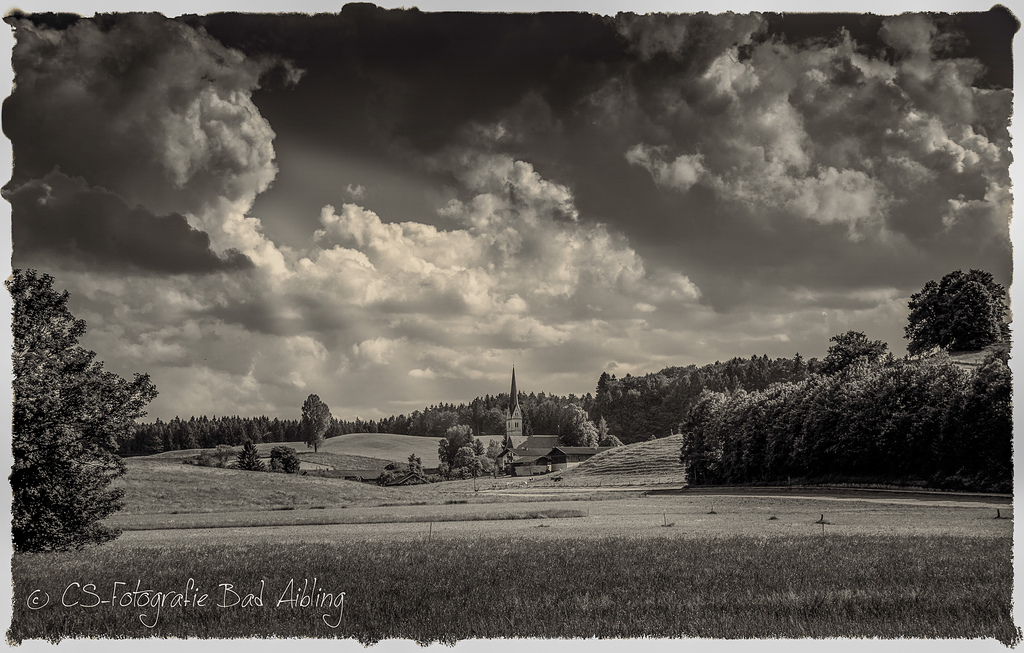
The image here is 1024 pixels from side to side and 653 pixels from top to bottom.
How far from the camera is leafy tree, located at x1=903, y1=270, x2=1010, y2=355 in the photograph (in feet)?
26.2

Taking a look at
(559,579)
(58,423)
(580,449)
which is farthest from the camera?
(580,449)

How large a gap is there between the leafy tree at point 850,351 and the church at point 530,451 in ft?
19.5

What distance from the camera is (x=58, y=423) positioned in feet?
24.4

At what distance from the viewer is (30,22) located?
7.21 m

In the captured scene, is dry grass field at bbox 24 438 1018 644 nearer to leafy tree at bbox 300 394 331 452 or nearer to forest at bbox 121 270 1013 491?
forest at bbox 121 270 1013 491

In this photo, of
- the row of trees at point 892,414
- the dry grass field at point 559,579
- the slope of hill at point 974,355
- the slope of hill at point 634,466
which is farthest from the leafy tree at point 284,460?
the slope of hill at point 974,355

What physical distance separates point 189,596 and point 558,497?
16938 mm

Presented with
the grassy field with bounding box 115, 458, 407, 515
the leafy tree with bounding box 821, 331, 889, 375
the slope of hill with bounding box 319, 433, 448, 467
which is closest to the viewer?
the grassy field with bounding box 115, 458, 407, 515

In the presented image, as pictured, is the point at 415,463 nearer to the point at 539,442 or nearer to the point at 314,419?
the point at 539,442

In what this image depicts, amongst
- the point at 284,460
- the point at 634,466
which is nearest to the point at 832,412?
the point at 634,466

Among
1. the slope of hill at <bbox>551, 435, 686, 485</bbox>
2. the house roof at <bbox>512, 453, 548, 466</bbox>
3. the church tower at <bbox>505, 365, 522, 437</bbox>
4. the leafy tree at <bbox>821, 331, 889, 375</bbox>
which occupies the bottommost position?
the slope of hill at <bbox>551, 435, 686, 485</bbox>

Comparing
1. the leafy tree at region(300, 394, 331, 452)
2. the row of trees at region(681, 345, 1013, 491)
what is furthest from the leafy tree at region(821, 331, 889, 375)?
the leafy tree at region(300, 394, 331, 452)

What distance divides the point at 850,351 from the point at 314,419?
1201 cm

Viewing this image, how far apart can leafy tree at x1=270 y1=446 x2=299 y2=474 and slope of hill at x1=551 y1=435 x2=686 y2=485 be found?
27.3ft
